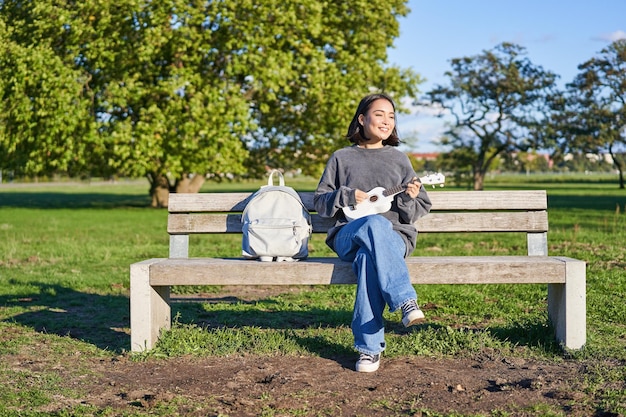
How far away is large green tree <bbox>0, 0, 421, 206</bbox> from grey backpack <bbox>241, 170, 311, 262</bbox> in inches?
655

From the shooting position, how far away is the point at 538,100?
52.2 meters

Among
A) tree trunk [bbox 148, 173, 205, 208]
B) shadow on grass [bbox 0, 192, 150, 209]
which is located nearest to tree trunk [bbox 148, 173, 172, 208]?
tree trunk [bbox 148, 173, 205, 208]

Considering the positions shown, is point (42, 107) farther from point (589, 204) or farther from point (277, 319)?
point (277, 319)

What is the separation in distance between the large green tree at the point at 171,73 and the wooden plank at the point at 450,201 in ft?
52.9

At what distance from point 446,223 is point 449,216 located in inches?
2.0

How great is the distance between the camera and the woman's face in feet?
16.2

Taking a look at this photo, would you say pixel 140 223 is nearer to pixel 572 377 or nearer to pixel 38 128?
pixel 38 128

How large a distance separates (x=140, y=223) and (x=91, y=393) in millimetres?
14710

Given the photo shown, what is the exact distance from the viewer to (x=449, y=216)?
5207mm

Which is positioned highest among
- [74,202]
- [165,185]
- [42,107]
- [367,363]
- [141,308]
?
[42,107]

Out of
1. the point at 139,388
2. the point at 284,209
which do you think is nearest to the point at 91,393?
the point at 139,388

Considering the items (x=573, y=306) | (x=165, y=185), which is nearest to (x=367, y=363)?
(x=573, y=306)

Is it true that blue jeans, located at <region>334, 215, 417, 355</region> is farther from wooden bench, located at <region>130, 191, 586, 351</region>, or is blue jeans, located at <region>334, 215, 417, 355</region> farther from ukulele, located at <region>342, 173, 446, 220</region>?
ukulele, located at <region>342, 173, 446, 220</region>

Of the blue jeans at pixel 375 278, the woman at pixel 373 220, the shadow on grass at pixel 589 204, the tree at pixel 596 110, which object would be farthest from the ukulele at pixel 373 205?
the tree at pixel 596 110
